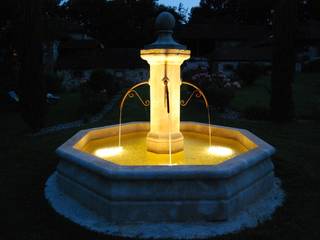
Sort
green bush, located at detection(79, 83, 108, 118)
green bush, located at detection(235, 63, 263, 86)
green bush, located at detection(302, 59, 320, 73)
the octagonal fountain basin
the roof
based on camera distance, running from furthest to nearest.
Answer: the roof, green bush, located at detection(302, 59, 320, 73), green bush, located at detection(235, 63, 263, 86), green bush, located at detection(79, 83, 108, 118), the octagonal fountain basin

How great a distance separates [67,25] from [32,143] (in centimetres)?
3727

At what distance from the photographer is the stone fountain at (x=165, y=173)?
4691 millimetres

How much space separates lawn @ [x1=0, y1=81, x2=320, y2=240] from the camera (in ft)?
15.4

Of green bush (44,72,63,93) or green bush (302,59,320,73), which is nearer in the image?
green bush (44,72,63,93)

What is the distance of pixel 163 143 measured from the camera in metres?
6.66

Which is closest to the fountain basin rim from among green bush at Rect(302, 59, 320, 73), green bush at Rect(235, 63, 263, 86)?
green bush at Rect(235, 63, 263, 86)

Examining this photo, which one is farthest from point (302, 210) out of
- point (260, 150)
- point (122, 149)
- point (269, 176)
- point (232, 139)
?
point (122, 149)

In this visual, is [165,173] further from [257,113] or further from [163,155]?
[257,113]

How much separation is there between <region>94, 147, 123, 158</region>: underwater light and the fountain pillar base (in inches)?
30.5

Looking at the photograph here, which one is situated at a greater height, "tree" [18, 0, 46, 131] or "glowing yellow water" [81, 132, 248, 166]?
"tree" [18, 0, 46, 131]

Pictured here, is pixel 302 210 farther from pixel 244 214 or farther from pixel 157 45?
pixel 157 45

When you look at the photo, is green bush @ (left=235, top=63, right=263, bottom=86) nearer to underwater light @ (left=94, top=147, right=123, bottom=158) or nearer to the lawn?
the lawn

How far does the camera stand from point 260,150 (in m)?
5.60

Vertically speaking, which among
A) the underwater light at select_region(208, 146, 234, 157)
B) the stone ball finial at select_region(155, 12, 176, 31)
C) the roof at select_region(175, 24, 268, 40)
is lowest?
the underwater light at select_region(208, 146, 234, 157)
